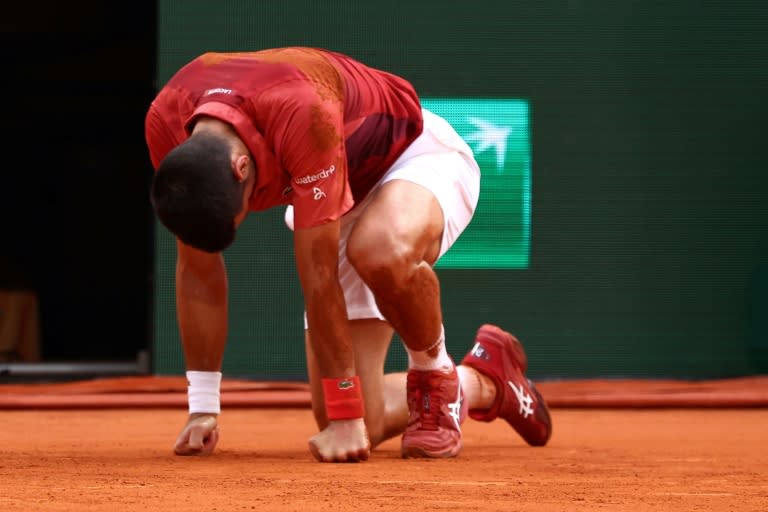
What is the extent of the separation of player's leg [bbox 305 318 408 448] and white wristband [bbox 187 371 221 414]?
302 mm

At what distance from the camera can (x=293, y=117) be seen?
2713 millimetres

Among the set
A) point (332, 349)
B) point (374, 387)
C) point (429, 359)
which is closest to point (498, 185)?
point (374, 387)

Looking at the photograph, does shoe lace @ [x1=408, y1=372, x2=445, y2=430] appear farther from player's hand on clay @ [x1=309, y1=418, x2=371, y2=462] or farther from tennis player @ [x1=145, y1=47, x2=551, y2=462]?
player's hand on clay @ [x1=309, y1=418, x2=371, y2=462]

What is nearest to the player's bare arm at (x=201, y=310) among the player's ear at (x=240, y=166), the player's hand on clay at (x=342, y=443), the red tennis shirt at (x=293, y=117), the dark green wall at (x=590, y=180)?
the red tennis shirt at (x=293, y=117)

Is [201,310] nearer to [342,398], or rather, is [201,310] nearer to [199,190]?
[342,398]

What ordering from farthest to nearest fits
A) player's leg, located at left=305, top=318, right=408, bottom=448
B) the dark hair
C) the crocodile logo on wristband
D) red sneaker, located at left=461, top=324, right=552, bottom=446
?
red sneaker, located at left=461, top=324, right=552, bottom=446, player's leg, located at left=305, top=318, right=408, bottom=448, the crocodile logo on wristband, the dark hair

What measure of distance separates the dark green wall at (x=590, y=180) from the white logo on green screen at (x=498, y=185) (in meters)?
0.06

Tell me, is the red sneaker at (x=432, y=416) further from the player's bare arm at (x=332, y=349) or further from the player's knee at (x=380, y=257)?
the player's knee at (x=380, y=257)

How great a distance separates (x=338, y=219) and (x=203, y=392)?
70 cm

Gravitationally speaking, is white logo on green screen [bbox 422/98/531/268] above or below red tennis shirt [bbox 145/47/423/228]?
below

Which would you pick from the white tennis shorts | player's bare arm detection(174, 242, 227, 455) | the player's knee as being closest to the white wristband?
player's bare arm detection(174, 242, 227, 455)

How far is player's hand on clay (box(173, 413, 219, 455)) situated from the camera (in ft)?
10.2

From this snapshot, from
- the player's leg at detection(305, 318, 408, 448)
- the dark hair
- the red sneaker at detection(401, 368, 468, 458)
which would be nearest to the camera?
the dark hair

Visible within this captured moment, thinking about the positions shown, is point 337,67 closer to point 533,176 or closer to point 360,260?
point 360,260
